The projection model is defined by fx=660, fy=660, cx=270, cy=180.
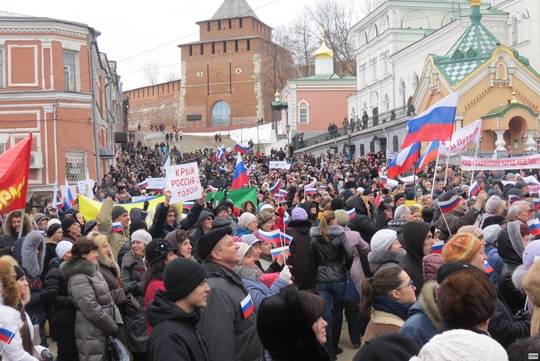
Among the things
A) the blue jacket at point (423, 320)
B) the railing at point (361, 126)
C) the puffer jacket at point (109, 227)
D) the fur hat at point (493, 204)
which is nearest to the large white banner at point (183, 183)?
the puffer jacket at point (109, 227)

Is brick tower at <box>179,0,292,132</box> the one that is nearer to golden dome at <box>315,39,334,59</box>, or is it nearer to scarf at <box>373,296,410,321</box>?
golden dome at <box>315,39,334,59</box>

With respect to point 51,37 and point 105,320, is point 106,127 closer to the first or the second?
point 51,37

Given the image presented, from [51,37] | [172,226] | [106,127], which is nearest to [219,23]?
[106,127]

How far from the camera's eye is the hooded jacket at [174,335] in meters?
3.85

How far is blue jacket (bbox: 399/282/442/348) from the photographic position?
4020 mm

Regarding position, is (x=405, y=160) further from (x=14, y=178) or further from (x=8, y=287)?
(x=8, y=287)

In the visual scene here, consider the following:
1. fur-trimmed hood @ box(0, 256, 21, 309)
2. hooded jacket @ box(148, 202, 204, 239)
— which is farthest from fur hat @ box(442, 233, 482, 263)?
hooded jacket @ box(148, 202, 204, 239)

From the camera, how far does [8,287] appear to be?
5074 mm

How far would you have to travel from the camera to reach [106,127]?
121 ft

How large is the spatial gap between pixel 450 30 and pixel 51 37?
20.8 metres

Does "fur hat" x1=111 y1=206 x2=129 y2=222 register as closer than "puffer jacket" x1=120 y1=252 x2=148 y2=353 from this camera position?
No

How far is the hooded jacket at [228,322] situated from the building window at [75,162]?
25.3 metres

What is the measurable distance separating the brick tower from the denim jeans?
7327 cm

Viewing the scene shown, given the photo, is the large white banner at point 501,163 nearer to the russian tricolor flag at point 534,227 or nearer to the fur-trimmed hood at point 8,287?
the russian tricolor flag at point 534,227
